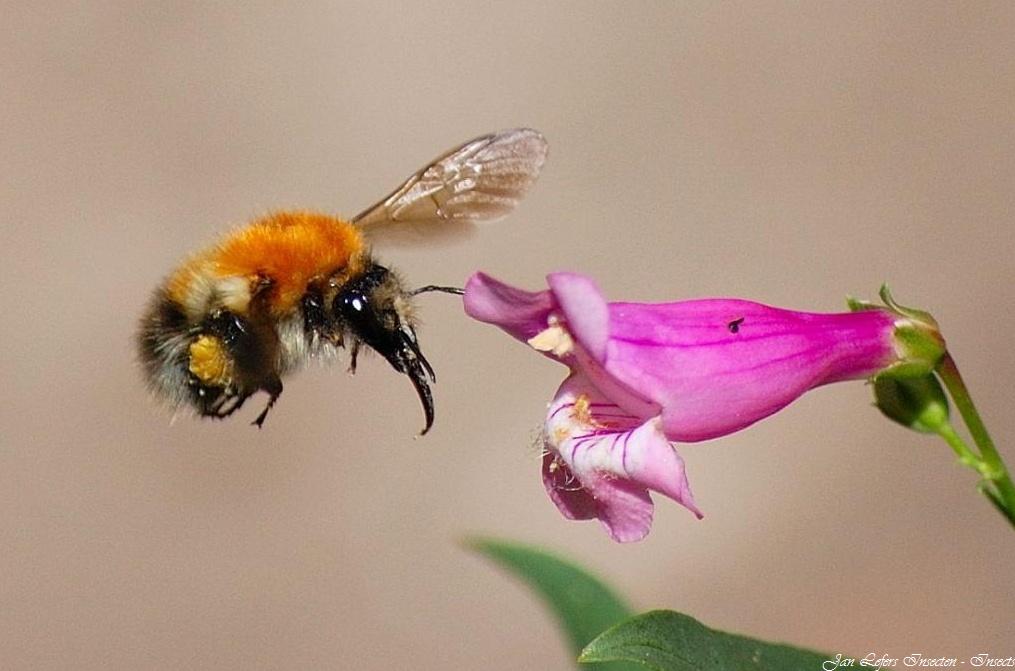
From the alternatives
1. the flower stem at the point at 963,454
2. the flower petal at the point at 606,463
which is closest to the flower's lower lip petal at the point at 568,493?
the flower petal at the point at 606,463

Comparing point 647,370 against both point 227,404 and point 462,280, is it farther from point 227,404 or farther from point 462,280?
point 462,280

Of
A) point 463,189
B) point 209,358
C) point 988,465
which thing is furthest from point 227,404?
point 988,465

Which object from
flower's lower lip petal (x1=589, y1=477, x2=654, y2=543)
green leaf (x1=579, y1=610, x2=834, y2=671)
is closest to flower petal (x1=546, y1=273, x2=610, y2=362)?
flower's lower lip petal (x1=589, y1=477, x2=654, y2=543)

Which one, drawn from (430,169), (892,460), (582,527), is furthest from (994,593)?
(430,169)

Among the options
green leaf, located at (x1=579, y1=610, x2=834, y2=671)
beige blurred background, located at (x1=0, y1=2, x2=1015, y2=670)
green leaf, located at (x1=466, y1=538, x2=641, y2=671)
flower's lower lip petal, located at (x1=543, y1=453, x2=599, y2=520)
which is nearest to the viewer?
green leaf, located at (x1=579, y1=610, x2=834, y2=671)

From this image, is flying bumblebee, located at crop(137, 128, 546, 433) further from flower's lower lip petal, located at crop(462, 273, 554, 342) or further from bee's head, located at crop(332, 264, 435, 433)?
flower's lower lip petal, located at crop(462, 273, 554, 342)

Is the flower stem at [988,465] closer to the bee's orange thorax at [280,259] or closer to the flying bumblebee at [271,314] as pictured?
the flying bumblebee at [271,314]

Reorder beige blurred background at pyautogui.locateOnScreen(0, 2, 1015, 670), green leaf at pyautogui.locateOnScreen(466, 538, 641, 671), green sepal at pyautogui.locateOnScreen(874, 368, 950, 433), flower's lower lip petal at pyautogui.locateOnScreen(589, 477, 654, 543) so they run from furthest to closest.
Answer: beige blurred background at pyautogui.locateOnScreen(0, 2, 1015, 670) → green leaf at pyautogui.locateOnScreen(466, 538, 641, 671) → green sepal at pyautogui.locateOnScreen(874, 368, 950, 433) → flower's lower lip petal at pyautogui.locateOnScreen(589, 477, 654, 543)
